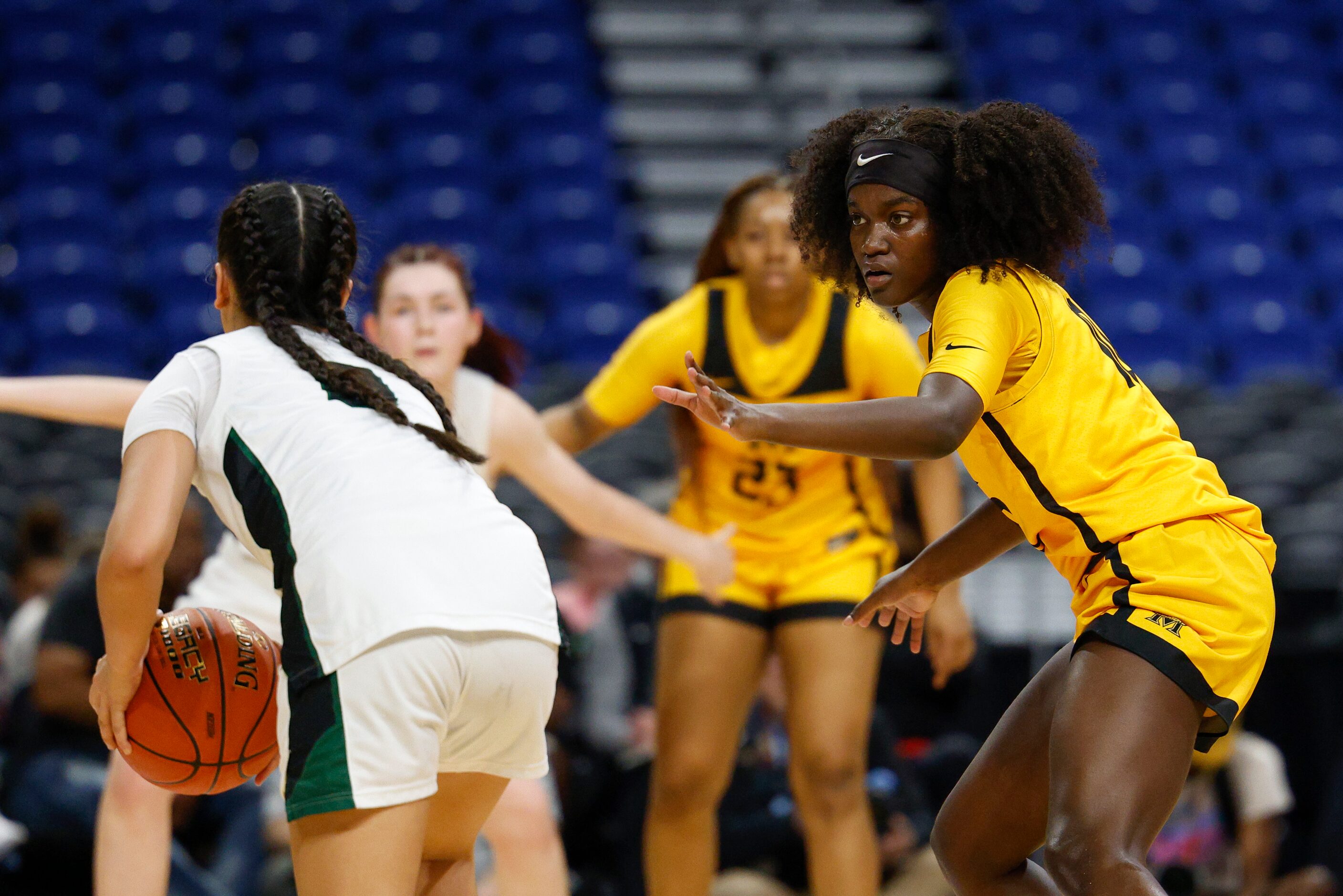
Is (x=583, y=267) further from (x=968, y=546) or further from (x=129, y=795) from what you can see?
(x=968, y=546)

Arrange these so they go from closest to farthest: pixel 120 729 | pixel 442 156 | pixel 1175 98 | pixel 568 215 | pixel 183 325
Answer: pixel 120 729
pixel 183 325
pixel 568 215
pixel 442 156
pixel 1175 98

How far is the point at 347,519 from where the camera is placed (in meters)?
2.59

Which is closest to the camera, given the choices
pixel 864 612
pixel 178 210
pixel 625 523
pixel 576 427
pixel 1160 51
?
pixel 864 612

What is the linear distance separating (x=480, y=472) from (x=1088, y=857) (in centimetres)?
207

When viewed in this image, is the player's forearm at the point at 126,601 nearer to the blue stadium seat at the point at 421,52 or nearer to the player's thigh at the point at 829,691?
the player's thigh at the point at 829,691

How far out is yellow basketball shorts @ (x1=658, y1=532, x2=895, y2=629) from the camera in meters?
4.27

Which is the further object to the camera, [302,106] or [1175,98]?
[1175,98]

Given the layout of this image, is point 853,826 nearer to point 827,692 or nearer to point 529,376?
point 827,692

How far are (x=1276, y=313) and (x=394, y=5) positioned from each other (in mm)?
7879

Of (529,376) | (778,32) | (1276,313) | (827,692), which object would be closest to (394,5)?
(778,32)

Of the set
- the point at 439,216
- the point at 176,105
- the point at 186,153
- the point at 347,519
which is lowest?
the point at 347,519

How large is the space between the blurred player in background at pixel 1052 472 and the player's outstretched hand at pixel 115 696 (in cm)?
112

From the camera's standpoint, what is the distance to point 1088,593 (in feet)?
9.30

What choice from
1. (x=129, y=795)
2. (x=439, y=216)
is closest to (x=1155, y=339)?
(x=439, y=216)
